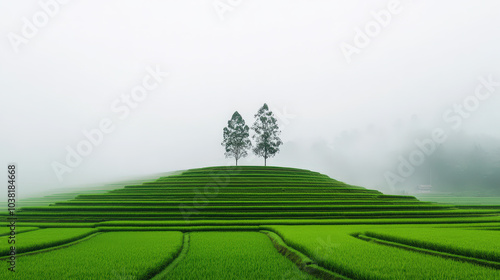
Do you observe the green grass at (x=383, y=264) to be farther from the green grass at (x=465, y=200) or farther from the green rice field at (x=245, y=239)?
the green grass at (x=465, y=200)

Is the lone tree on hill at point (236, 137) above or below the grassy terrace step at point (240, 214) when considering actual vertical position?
above

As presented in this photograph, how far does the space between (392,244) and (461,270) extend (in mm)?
6276

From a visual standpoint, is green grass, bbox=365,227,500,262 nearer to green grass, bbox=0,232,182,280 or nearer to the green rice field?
the green rice field

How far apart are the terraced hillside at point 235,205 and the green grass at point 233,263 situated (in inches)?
450

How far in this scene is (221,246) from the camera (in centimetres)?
1717

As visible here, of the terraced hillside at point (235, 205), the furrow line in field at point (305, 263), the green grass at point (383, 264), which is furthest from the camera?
the terraced hillside at point (235, 205)

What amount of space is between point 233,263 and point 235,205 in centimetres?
2062

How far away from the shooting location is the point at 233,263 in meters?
13.2

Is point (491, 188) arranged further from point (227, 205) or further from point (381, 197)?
point (227, 205)

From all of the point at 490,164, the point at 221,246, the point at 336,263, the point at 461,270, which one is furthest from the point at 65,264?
the point at 490,164

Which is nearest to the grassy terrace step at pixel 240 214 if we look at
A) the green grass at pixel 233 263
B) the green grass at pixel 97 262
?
the green grass at pixel 233 263

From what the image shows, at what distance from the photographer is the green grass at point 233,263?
11719 mm

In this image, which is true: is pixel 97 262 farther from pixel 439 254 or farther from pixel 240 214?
pixel 240 214

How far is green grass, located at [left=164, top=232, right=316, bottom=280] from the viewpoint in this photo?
1172 cm
